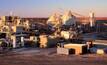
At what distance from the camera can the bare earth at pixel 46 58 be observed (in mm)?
30578

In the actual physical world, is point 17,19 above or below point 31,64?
above

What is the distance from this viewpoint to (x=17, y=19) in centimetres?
8488

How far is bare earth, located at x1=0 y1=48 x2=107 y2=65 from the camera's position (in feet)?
100

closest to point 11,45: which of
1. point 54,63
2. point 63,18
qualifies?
point 54,63

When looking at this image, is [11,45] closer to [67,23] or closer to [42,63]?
[42,63]

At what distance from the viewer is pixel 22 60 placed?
32.2 meters

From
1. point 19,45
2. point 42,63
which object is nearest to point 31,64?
point 42,63

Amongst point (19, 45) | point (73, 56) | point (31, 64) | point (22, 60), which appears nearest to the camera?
point (31, 64)

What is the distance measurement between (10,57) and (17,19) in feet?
169

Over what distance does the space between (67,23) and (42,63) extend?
76.4m

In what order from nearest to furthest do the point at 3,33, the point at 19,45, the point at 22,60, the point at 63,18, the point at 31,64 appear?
1. the point at 31,64
2. the point at 22,60
3. the point at 19,45
4. the point at 3,33
5. the point at 63,18

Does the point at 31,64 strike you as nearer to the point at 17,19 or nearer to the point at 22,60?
the point at 22,60

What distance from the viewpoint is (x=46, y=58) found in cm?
3331

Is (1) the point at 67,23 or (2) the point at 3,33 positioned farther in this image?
(1) the point at 67,23
